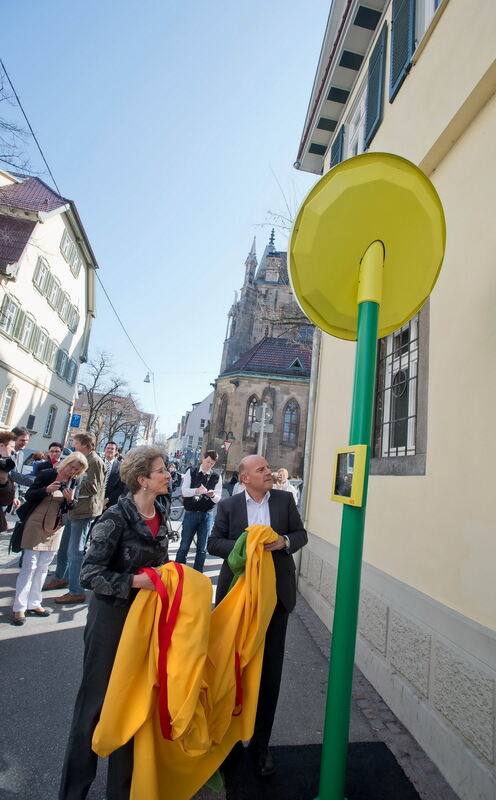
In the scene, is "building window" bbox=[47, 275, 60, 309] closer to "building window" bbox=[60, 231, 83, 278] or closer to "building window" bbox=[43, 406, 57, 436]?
"building window" bbox=[60, 231, 83, 278]

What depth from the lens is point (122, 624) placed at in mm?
2135

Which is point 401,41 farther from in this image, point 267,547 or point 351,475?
point 267,547

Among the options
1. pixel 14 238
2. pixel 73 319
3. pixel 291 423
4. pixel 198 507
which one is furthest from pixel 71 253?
pixel 198 507

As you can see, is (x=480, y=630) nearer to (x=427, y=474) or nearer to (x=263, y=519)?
(x=427, y=474)

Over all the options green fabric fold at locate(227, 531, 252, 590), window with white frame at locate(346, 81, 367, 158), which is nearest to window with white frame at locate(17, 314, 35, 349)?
window with white frame at locate(346, 81, 367, 158)

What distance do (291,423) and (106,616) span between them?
30054 millimetres

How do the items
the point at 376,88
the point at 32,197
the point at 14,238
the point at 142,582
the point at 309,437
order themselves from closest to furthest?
the point at 142,582 < the point at 376,88 < the point at 309,437 < the point at 14,238 < the point at 32,197

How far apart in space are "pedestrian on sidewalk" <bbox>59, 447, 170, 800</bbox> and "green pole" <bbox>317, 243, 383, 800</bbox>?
0.94m

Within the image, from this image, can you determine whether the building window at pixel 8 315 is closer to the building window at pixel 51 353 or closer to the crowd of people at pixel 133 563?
the building window at pixel 51 353

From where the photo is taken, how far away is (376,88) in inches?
228

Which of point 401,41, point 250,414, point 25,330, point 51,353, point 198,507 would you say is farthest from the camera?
point 250,414

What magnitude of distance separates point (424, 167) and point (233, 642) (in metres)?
4.36

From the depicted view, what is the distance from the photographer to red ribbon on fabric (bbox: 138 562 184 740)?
1939 mm

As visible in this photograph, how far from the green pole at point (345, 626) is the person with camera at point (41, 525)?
143 inches
